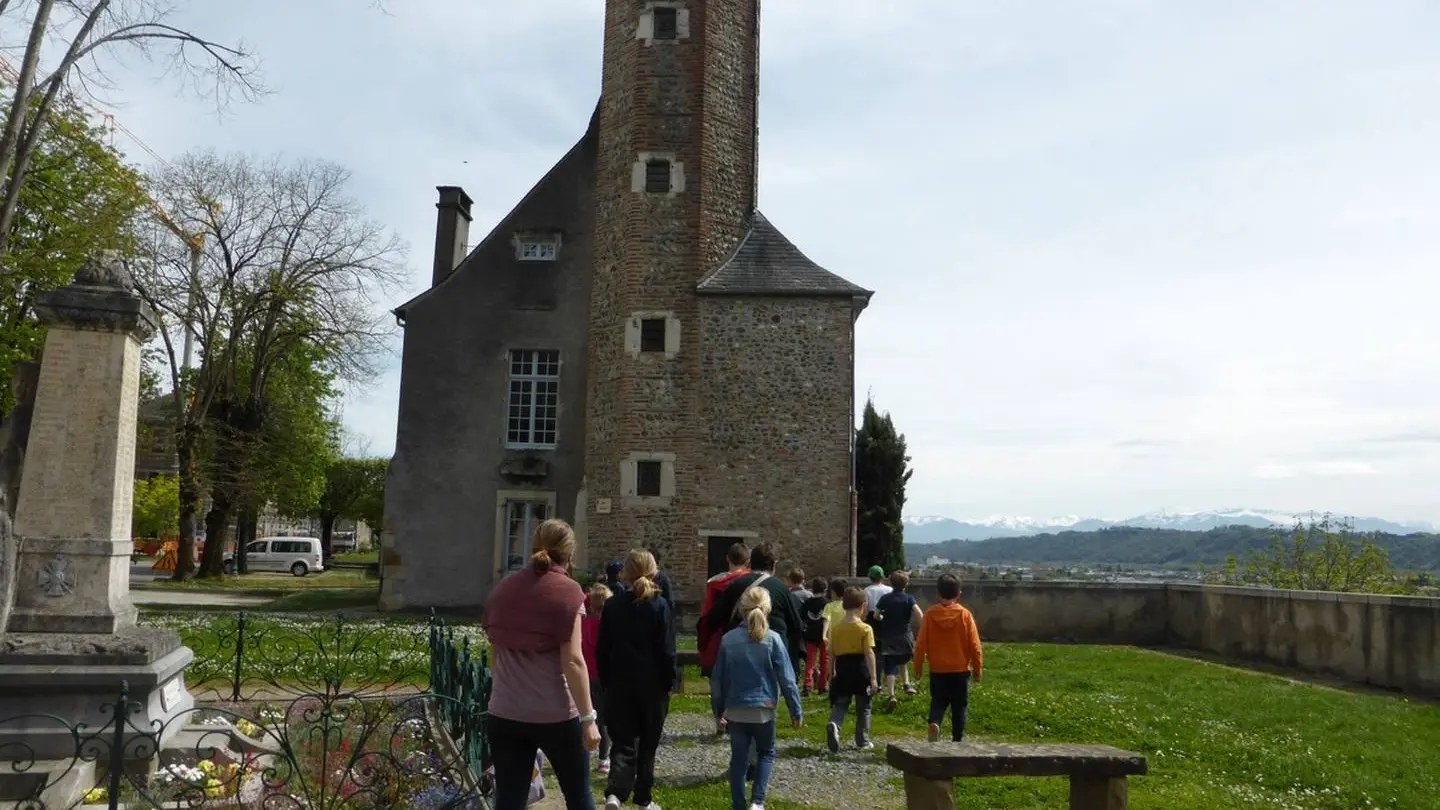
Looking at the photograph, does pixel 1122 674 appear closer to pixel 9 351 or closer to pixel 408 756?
pixel 408 756

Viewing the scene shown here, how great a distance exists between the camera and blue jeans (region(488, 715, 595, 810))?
5.41 metres

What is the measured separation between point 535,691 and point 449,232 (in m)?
23.3

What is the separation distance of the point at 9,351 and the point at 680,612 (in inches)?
586

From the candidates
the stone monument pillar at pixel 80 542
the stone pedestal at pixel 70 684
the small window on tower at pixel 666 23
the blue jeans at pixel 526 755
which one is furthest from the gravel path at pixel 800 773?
the small window on tower at pixel 666 23

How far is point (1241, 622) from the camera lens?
1800cm

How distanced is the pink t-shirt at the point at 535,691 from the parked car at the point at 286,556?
4426cm

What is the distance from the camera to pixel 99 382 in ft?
25.4

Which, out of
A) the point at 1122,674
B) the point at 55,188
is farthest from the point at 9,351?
the point at 1122,674

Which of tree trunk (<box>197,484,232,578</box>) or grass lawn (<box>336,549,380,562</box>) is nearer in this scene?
tree trunk (<box>197,484,232,578</box>)

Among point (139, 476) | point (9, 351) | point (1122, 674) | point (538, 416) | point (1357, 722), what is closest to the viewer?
point (1357, 722)

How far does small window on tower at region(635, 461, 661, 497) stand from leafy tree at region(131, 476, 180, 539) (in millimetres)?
29248

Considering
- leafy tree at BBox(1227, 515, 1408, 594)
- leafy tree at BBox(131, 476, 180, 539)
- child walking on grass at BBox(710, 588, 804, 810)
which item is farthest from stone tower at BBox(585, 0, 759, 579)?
leafy tree at BBox(131, 476, 180, 539)

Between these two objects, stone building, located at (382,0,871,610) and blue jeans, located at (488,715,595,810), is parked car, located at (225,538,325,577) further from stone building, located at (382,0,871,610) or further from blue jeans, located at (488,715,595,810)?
blue jeans, located at (488,715,595,810)

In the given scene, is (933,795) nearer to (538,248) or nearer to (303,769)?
(303,769)
